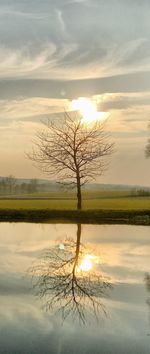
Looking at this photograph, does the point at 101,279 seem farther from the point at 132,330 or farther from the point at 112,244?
the point at 112,244

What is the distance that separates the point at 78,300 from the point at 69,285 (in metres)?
1.71

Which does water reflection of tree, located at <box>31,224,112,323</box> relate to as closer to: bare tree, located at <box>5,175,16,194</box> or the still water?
the still water

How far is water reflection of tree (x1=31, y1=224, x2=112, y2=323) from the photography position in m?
12.8

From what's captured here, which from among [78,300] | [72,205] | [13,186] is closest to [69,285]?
[78,300]

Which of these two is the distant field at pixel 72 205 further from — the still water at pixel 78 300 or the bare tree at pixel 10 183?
the bare tree at pixel 10 183

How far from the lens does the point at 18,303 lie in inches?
513

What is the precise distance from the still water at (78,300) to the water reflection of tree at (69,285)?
3 cm

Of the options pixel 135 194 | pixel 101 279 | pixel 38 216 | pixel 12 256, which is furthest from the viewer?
pixel 135 194

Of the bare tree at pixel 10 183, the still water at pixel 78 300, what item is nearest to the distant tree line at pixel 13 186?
the bare tree at pixel 10 183

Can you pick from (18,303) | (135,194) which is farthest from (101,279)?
(135,194)

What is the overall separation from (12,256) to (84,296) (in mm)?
8075

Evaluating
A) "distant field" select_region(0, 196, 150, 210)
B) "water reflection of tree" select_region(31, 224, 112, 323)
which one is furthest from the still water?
"distant field" select_region(0, 196, 150, 210)

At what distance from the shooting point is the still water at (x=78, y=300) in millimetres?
10016

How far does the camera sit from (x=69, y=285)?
15148 mm
